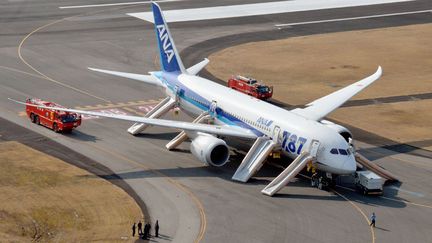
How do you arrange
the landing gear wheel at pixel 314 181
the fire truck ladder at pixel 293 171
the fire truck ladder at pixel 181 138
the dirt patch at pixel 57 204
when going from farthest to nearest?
the fire truck ladder at pixel 181 138
the landing gear wheel at pixel 314 181
the fire truck ladder at pixel 293 171
the dirt patch at pixel 57 204

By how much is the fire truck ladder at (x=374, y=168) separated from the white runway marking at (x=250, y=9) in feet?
264

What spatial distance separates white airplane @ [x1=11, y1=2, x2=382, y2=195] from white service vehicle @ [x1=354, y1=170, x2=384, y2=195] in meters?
1.34

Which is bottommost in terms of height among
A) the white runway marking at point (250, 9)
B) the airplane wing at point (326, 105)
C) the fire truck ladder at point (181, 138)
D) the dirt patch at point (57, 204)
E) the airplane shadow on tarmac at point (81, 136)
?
the dirt patch at point (57, 204)

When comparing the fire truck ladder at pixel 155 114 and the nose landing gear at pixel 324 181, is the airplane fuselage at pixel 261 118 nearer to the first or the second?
the fire truck ladder at pixel 155 114

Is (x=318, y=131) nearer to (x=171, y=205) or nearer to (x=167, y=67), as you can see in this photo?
(x=171, y=205)

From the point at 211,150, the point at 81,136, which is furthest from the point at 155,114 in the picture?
the point at 211,150

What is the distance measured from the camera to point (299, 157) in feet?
235

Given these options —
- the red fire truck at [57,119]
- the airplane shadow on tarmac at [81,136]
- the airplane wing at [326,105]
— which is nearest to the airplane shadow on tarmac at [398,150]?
the airplane wing at [326,105]

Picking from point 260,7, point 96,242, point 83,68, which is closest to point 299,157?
point 96,242

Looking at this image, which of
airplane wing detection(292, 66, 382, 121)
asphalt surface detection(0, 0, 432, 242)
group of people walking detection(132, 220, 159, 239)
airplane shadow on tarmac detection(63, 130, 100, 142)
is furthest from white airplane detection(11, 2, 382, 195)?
group of people walking detection(132, 220, 159, 239)

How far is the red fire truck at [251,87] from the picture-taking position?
103881 mm

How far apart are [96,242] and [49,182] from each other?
14.1m

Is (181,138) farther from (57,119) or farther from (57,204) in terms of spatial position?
(57,204)

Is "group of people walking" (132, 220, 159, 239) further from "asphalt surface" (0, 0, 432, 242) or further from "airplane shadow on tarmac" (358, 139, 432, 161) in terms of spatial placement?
"airplane shadow on tarmac" (358, 139, 432, 161)
